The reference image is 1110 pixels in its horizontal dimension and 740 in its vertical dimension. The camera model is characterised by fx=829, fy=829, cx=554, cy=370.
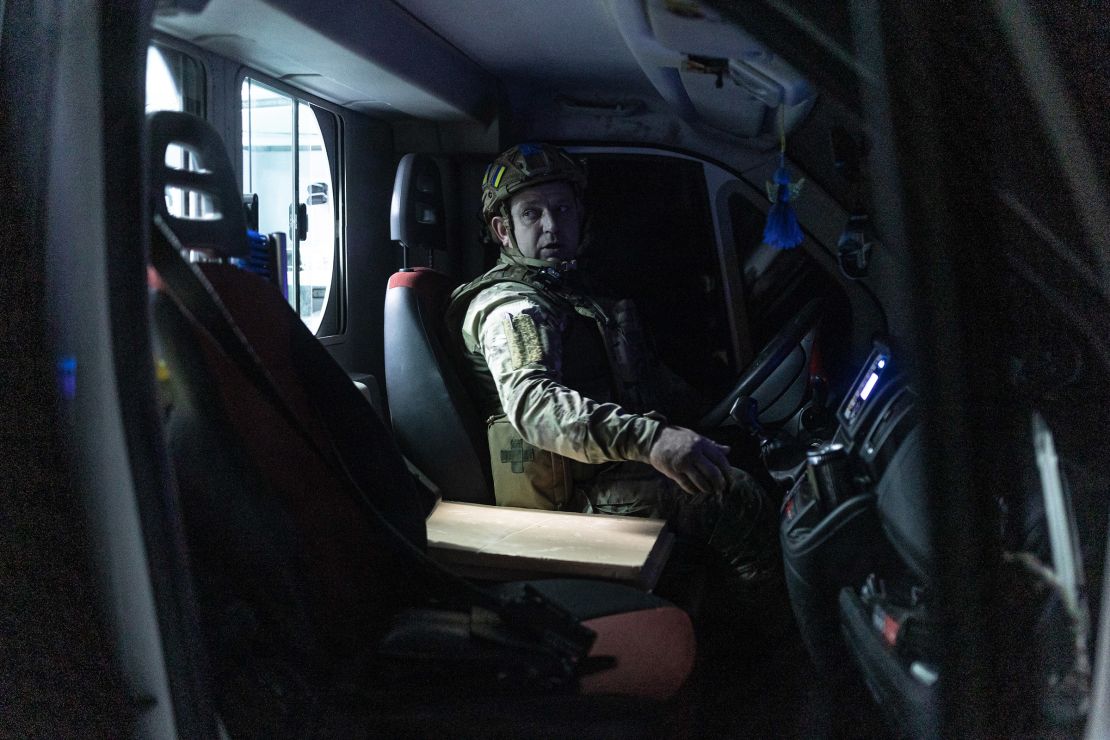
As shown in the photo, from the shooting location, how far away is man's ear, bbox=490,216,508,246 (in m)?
1.37

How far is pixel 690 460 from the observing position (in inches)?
47.5

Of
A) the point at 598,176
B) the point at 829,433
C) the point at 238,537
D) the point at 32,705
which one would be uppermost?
the point at 598,176

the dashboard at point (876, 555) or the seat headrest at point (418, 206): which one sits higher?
the seat headrest at point (418, 206)

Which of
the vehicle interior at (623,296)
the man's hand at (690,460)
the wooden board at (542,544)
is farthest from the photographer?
the man's hand at (690,460)

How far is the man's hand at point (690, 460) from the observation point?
118 cm

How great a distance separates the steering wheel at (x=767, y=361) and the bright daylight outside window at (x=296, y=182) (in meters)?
0.57

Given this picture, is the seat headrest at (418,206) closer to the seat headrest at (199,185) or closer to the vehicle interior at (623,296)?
the vehicle interior at (623,296)

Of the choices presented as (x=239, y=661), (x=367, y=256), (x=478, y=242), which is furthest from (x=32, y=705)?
(x=478, y=242)

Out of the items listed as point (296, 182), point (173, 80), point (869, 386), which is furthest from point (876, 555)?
point (173, 80)

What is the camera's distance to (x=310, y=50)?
1058 mm

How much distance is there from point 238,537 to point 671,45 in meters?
0.73

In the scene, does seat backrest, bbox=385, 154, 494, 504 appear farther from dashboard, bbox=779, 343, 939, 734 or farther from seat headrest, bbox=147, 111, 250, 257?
dashboard, bbox=779, 343, 939, 734

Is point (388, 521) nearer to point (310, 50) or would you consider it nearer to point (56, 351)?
point (56, 351)

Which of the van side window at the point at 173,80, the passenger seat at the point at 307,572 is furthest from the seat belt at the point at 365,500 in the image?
the van side window at the point at 173,80
